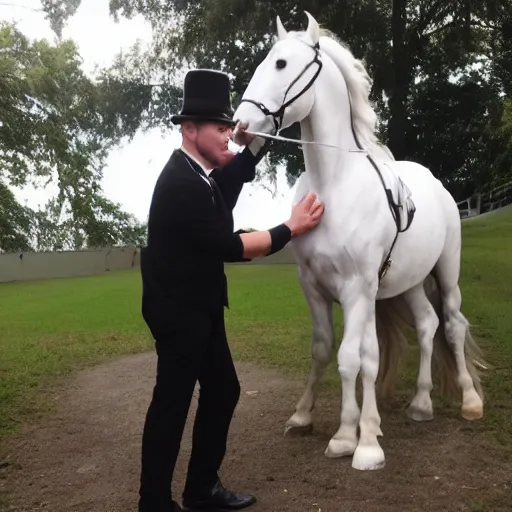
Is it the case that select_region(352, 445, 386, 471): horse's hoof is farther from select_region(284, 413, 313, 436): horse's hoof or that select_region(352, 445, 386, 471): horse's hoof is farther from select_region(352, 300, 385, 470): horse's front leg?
select_region(284, 413, 313, 436): horse's hoof

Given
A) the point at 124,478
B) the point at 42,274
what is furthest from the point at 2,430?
the point at 42,274

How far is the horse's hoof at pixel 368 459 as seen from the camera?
10.6 ft

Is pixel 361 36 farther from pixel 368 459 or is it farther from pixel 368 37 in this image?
pixel 368 459

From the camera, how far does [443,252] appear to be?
4074 mm

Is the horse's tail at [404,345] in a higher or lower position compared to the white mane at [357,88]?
lower

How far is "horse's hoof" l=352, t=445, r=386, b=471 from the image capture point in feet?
10.6

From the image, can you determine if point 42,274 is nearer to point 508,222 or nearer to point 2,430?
point 2,430

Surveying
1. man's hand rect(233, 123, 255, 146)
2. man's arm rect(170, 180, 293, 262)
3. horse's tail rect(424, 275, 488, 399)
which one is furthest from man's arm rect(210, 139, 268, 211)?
horse's tail rect(424, 275, 488, 399)

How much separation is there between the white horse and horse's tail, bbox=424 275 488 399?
56 cm

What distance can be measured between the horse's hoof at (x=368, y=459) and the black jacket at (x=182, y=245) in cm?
121

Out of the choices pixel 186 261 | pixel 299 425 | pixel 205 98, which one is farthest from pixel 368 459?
pixel 205 98

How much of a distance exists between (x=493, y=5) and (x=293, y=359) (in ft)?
35.2

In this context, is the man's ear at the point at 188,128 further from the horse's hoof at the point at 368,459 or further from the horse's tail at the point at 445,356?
the horse's tail at the point at 445,356

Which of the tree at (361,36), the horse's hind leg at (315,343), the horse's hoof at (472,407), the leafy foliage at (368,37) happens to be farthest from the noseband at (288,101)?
the tree at (361,36)
